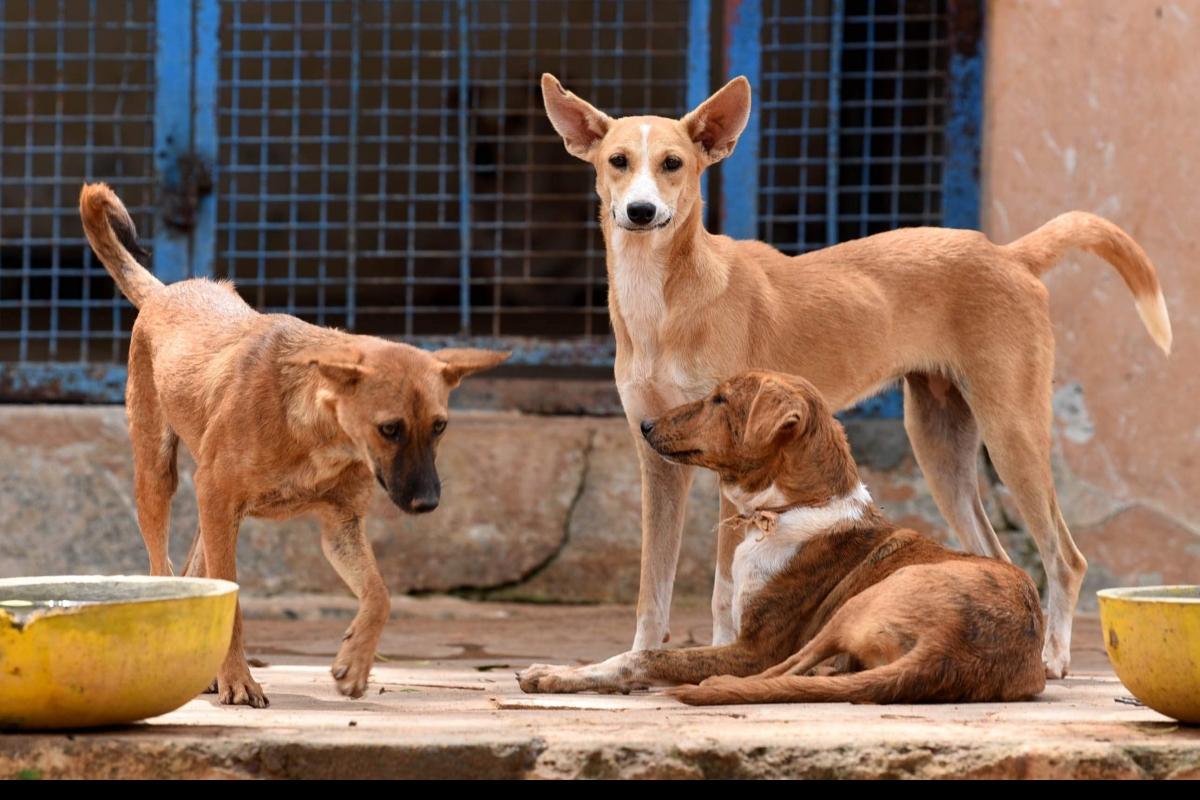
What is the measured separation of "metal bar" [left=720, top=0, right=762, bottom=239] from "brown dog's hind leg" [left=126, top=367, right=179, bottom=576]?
3742 millimetres

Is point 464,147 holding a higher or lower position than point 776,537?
higher

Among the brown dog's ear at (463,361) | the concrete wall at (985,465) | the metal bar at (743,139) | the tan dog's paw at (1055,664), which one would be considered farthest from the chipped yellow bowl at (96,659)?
the metal bar at (743,139)

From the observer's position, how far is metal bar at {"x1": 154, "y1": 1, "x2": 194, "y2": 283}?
8.05 m

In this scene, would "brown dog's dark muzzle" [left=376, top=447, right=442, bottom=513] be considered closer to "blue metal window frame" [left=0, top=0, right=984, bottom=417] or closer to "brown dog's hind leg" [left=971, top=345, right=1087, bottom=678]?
"brown dog's hind leg" [left=971, top=345, right=1087, bottom=678]

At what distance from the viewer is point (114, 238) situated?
218 inches

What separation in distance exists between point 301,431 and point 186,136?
4.36m

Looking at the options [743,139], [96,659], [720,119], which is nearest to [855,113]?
[743,139]

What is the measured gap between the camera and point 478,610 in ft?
25.5

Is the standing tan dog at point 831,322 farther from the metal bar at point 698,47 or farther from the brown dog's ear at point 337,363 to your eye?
the metal bar at point 698,47

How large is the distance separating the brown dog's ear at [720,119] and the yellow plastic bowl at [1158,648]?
7.69 ft

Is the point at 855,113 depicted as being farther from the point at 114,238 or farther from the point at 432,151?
the point at 114,238

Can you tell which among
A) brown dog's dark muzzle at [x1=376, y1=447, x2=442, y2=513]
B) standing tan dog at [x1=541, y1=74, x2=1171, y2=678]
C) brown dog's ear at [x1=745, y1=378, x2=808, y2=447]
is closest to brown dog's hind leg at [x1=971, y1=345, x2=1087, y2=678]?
standing tan dog at [x1=541, y1=74, x2=1171, y2=678]

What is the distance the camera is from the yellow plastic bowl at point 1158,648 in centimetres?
352
